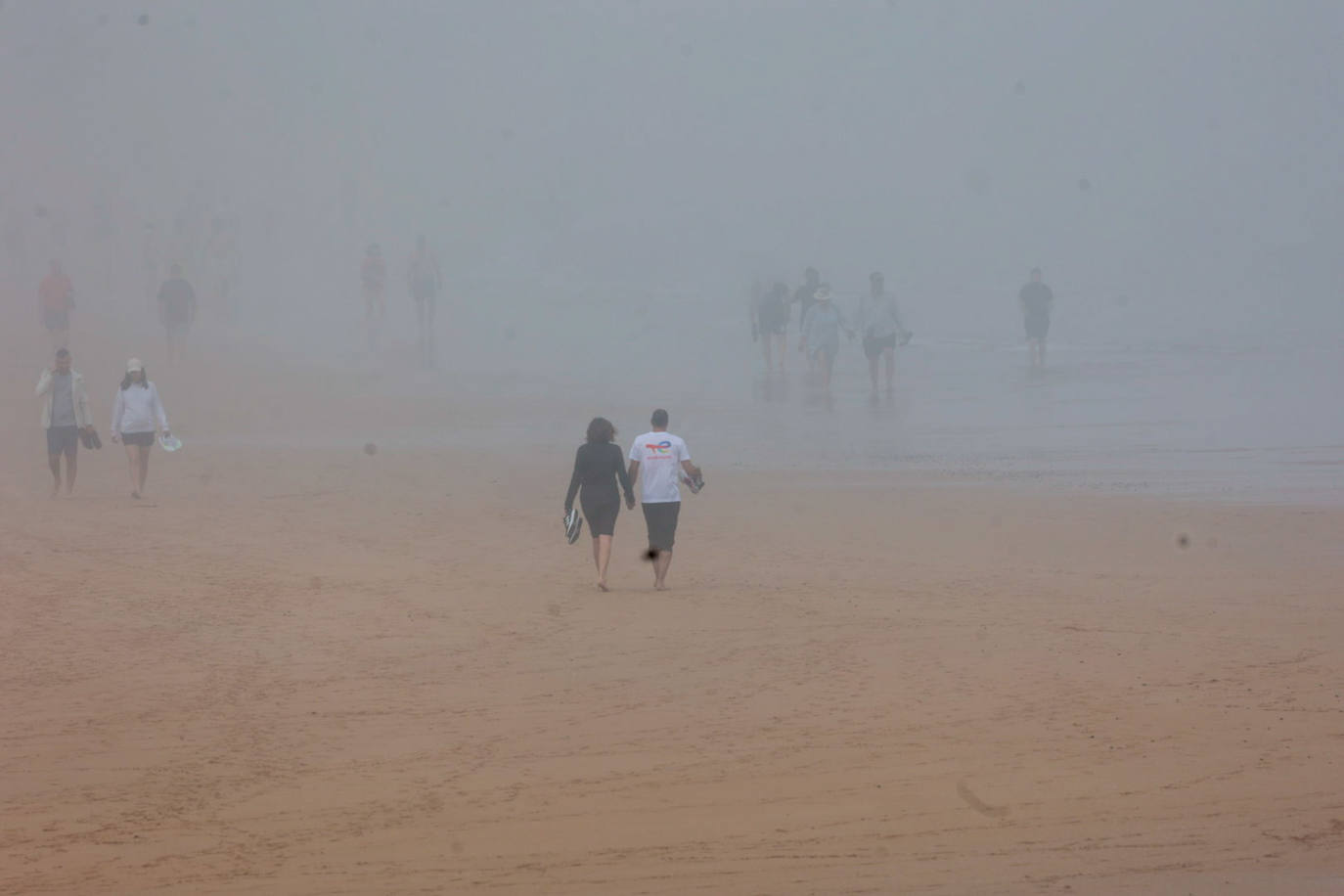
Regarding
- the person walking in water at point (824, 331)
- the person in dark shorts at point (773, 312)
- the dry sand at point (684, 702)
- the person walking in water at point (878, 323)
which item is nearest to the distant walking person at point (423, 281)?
the person in dark shorts at point (773, 312)

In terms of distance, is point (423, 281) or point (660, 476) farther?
point (423, 281)

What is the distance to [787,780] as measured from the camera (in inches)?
330

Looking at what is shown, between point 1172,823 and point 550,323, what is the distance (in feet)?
119

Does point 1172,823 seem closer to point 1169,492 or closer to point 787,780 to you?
point 787,780

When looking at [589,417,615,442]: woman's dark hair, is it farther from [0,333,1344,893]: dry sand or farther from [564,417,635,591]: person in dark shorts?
[0,333,1344,893]: dry sand

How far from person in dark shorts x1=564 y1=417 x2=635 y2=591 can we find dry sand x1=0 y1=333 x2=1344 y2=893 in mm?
434

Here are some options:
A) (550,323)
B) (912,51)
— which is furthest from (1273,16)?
(550,323)

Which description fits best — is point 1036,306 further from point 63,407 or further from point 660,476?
point 660,476

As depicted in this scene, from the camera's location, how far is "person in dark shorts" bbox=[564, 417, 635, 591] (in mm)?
13406

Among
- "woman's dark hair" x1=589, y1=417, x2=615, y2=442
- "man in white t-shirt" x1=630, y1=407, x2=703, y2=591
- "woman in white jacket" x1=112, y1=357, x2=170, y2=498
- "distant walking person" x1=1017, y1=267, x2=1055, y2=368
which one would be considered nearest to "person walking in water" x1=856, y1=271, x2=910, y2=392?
"distant walking person" x1=1017, y1=267, x2=1055, y2=368

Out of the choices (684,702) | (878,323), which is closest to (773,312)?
(878,323)

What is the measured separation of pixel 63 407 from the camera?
18062 mm

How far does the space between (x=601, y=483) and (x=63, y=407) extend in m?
7.60

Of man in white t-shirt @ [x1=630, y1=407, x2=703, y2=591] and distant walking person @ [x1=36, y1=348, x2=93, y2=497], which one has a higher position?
distant walking person @ [x1=36, y1=348, x2=93, y2=497]
